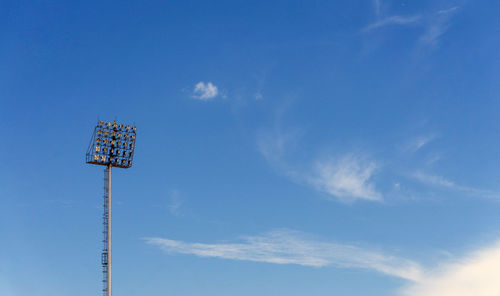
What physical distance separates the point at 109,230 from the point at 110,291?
7.87 meters

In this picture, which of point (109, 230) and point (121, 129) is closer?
point (109, 230)

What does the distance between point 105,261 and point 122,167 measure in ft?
48.8

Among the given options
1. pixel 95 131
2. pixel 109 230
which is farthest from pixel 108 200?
pixel 95 131

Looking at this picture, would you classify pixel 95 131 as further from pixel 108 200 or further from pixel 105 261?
pixel 105 261

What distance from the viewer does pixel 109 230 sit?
8212cm

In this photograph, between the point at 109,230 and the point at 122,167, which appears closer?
the point at 109,230

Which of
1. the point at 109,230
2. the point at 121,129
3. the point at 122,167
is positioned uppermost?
the point at 121,129

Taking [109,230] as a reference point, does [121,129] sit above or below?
above

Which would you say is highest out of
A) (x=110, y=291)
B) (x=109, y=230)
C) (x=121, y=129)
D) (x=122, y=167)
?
(x=121, y=129)

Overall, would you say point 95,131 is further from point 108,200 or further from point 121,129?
point 108,200

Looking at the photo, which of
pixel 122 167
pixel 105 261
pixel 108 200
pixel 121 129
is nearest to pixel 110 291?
pixel 105 261

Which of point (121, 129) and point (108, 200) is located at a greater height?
point (121, 129)

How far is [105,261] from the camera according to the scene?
8156 centimetres

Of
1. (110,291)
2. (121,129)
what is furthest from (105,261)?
(121,129)
